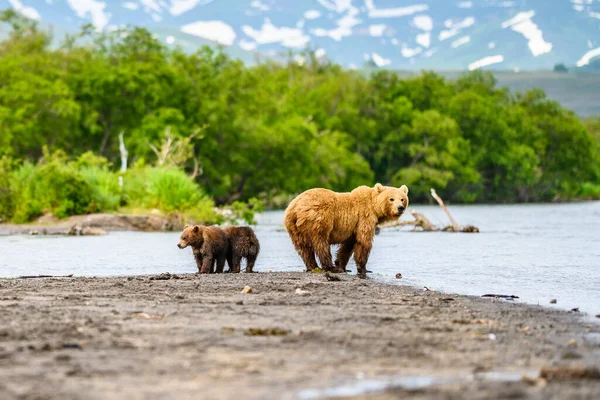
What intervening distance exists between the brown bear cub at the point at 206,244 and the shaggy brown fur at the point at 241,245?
0.38 ft

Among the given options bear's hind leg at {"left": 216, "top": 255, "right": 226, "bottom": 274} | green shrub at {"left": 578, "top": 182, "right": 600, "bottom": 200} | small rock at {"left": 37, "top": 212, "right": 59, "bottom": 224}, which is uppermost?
green shrub at {"left": 578, "top": 182, "right": 600, "bottom": 200}

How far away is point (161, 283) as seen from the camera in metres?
15.0

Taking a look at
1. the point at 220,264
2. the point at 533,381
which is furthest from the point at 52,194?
the point at 533,381

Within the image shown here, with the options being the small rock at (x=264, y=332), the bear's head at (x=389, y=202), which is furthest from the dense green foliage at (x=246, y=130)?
the small rock at (x=264, y=332)

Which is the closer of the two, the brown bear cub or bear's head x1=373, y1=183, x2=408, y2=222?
bear's head x1=373, y1=183, x2=408, y2=222

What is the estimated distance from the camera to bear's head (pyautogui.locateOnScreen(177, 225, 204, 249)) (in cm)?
1674

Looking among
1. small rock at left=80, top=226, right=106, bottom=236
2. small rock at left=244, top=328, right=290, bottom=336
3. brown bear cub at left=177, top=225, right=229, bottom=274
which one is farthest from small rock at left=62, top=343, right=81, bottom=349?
small rock at left=80, top=226, right=106, bottom=236

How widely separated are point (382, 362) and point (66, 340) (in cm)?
281

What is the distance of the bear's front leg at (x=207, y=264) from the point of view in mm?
17141

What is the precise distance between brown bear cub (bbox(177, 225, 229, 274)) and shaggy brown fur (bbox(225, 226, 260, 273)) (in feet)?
0.38

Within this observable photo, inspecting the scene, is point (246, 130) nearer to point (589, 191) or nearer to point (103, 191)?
point (103, 191)

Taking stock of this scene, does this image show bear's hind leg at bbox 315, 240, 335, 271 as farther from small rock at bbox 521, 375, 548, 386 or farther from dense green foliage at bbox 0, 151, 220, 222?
dense green foliage at bbox 0, 151, 220, 222

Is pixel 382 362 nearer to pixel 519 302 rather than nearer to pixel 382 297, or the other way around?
pixel 382 297

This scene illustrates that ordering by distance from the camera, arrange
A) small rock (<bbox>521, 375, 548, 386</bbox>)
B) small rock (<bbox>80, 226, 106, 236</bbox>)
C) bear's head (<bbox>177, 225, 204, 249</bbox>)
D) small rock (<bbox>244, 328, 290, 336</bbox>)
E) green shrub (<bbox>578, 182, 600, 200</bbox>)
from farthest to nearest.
A: 1. green shrub (<bbox>578, 182, 600, 200</bbox>)
2. small rock (<bbox>80, 226, 106, 236</bbox>)
3. bear's head (<bbox>177, 225, 204, 249</bbox>)
4. small rock (<bbox>244, 328, 290, 336</bbox>)
5. small rock (<bbox>521, 375, 548, 386</bbox>)
